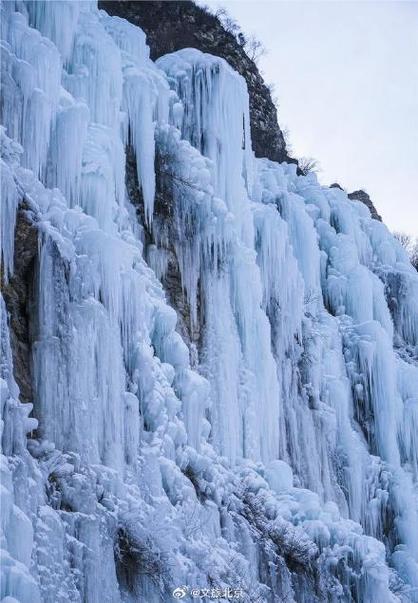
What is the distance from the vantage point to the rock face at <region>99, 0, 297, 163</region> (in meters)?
19.4

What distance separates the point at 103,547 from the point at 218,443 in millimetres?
3408

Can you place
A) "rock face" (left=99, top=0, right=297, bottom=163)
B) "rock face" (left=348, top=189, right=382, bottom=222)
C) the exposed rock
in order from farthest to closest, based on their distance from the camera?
"rock face" (left=348, top=189, right=382, bottom=222) < "rock face" (left=99, top=0, right=297, bottom=163) < the exposed rock

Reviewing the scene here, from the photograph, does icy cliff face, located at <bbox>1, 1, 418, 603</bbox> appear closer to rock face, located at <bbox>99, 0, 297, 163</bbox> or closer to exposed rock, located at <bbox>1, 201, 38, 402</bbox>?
exposed rock, located at <bbox>1, 201, 38, 402</bbox>

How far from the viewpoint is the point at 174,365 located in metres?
10.6

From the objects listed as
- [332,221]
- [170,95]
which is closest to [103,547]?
[170,95]

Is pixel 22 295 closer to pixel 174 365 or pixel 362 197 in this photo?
pixel 174 365

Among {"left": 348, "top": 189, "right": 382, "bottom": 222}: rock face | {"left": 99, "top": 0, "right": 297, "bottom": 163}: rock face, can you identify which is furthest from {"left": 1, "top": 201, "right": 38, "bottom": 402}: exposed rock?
{"left": 348, "top": 189, "right": 382, "bottom": 222}: rock face

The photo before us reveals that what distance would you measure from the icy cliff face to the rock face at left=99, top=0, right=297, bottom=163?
15.8 ft

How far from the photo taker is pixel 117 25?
12.9m

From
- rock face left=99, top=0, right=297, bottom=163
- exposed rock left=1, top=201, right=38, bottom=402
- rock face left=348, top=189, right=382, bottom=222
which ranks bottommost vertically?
exposed rock left=1, top=201, right=38, bottom=402

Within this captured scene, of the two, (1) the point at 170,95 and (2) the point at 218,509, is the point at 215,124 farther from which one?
(2) the point at 218,509

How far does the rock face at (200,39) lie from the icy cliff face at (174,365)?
15.8ft

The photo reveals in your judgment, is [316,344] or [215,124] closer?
[215,124]

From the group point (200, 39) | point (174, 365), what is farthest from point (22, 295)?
point (200, 39)
